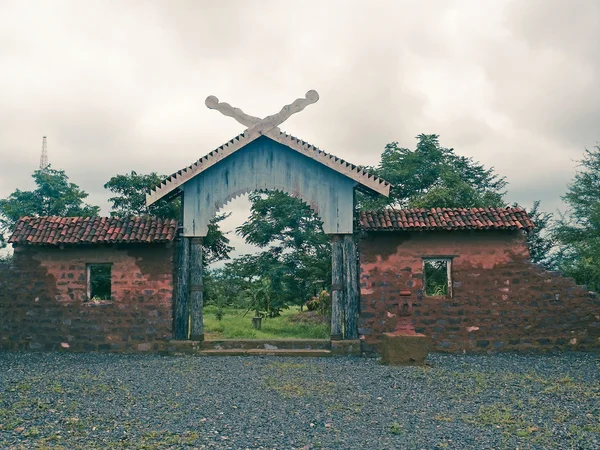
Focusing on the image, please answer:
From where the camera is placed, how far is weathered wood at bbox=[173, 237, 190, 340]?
1313cm

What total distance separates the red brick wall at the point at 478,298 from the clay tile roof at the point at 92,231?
4.84 m

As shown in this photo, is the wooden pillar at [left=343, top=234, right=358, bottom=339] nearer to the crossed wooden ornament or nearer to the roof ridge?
the roof ridge

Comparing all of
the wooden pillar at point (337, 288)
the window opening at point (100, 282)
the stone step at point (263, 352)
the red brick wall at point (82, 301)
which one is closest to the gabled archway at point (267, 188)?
the wooden pillar at point (337, 288)

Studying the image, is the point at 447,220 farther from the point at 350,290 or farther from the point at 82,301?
the point at 82,301

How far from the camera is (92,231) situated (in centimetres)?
1333

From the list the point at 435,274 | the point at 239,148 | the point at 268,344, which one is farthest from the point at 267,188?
the point at 435,274

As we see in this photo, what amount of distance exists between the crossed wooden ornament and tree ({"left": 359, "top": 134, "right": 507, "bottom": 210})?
10.3m

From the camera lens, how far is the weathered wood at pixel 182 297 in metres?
13.1

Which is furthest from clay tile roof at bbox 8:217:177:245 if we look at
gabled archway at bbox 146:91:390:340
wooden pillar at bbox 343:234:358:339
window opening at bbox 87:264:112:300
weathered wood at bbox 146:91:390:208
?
window opening at bbox 87:264:112:300

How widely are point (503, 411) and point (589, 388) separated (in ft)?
7.66

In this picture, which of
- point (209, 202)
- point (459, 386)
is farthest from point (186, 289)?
point (459, 386)

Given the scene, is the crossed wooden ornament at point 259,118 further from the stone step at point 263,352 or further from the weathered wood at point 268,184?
the stone step at point 263,352

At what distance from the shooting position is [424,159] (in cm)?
2811

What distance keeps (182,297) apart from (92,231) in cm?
265
